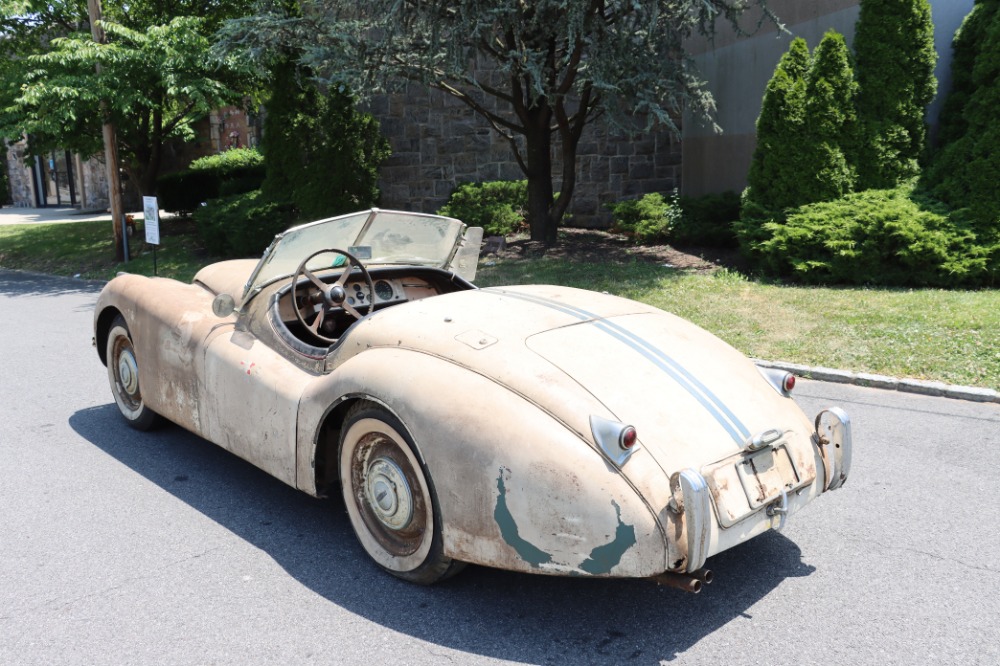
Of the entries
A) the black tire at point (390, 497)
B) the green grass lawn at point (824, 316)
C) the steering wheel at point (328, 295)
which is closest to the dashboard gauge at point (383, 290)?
the steering wheel at point (328, 295)

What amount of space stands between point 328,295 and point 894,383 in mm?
4417

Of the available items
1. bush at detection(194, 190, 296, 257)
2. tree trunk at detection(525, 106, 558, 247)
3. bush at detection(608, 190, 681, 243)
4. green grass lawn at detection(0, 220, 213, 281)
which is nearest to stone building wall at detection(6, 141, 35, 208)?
green grass lawn at detection(0, 220, 213, 281)

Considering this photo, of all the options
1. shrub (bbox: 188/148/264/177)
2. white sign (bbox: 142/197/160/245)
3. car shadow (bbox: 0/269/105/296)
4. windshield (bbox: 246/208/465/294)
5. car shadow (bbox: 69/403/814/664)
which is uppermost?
shrub (bbox: 188/148/264/177)

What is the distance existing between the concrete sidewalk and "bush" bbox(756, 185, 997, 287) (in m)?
17.7

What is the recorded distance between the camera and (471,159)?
17406 millimetres

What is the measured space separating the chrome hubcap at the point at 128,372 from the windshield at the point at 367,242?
1325 mm

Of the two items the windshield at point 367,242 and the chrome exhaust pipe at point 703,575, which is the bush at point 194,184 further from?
the chrome exhaust pipe at point 703,575

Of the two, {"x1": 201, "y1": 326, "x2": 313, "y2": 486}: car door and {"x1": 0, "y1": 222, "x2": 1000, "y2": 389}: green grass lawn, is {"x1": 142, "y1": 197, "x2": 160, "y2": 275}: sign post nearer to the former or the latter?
{"x1": 0, "y1": 222, "x2": 1000, "y2": 389}: green grass lawn

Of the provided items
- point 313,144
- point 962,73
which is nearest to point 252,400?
point 962,73

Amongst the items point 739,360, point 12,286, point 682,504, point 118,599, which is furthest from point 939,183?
point 12,286

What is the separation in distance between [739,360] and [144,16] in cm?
1646

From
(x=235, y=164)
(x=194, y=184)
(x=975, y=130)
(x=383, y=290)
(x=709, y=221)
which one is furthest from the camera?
(x=235, y=164)

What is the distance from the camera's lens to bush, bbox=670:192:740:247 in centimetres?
1293

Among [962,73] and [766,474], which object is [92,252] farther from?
[766,474]
